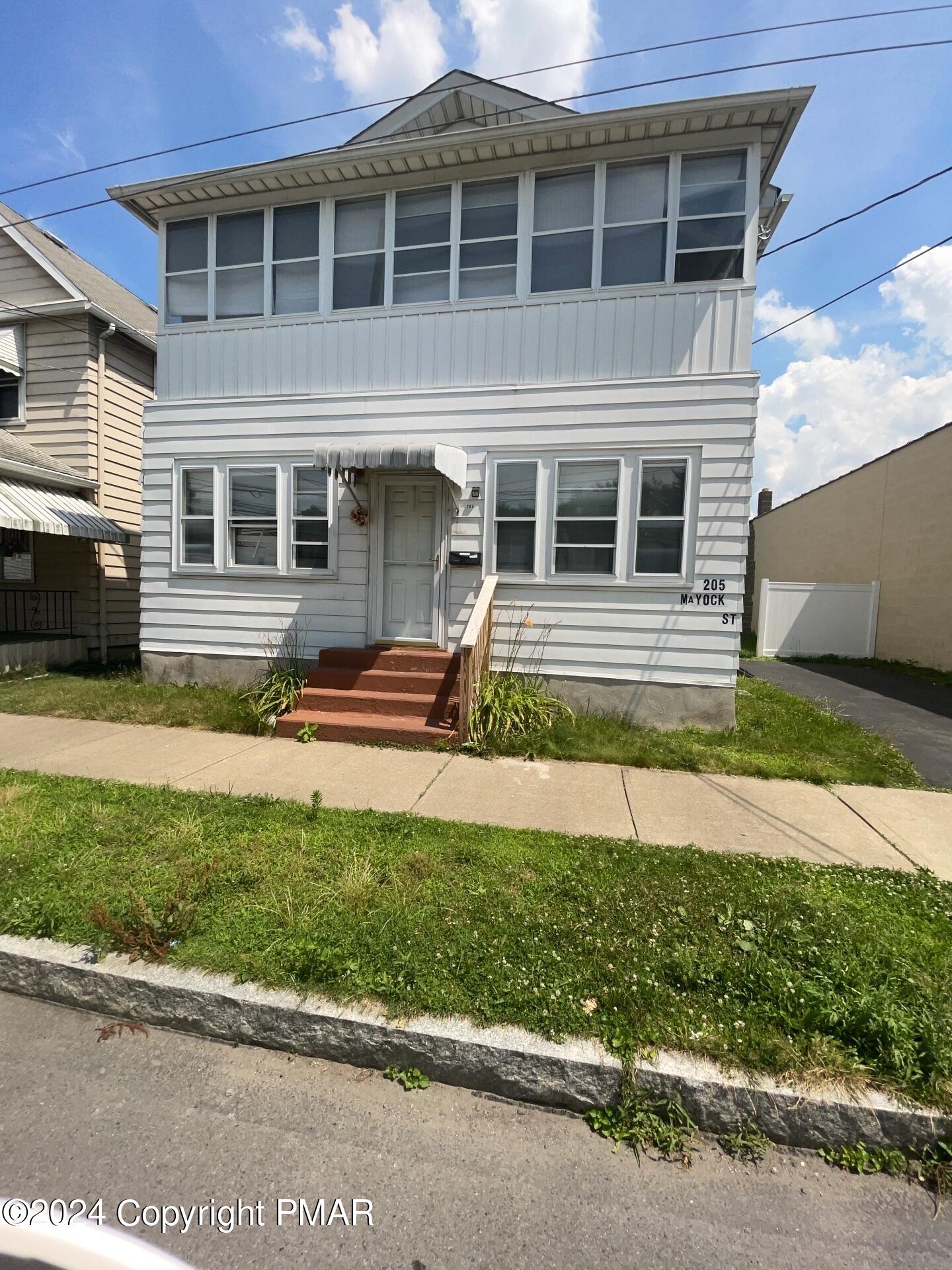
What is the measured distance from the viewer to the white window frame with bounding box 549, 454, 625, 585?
6.73 meters

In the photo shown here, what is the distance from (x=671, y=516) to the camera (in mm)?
6629

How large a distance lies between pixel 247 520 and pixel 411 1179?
7.33 metres

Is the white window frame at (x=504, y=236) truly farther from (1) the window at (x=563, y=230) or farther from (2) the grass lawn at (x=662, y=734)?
(2) the grass lawn at (x=662, y=734)

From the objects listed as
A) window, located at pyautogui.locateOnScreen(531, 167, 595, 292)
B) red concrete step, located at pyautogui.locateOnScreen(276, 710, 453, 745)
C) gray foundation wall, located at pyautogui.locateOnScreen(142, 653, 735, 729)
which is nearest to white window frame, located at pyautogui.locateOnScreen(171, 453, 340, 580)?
red concrete step, located at pyautogui.locateOnScreen(276, 710, 453, 745)

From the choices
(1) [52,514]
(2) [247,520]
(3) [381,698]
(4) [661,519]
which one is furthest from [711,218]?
(1) [52,514]

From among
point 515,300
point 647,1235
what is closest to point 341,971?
point 647,1235

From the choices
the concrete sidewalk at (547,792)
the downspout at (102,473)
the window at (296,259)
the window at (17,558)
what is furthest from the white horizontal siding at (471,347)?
the window at (17,558)

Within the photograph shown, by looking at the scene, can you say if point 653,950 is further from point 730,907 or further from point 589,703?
point 589,703

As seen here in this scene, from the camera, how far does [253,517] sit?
25.3 ft

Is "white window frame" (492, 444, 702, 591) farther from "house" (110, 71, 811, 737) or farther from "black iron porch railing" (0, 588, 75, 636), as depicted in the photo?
"black iron porch railing" (0, 588, 75, 636)

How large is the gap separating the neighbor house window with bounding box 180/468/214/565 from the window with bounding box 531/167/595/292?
491cm

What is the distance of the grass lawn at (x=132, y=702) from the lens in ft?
21.4

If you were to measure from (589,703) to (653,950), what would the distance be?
14.6 ft

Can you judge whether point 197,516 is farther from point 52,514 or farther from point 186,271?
point 186,271
